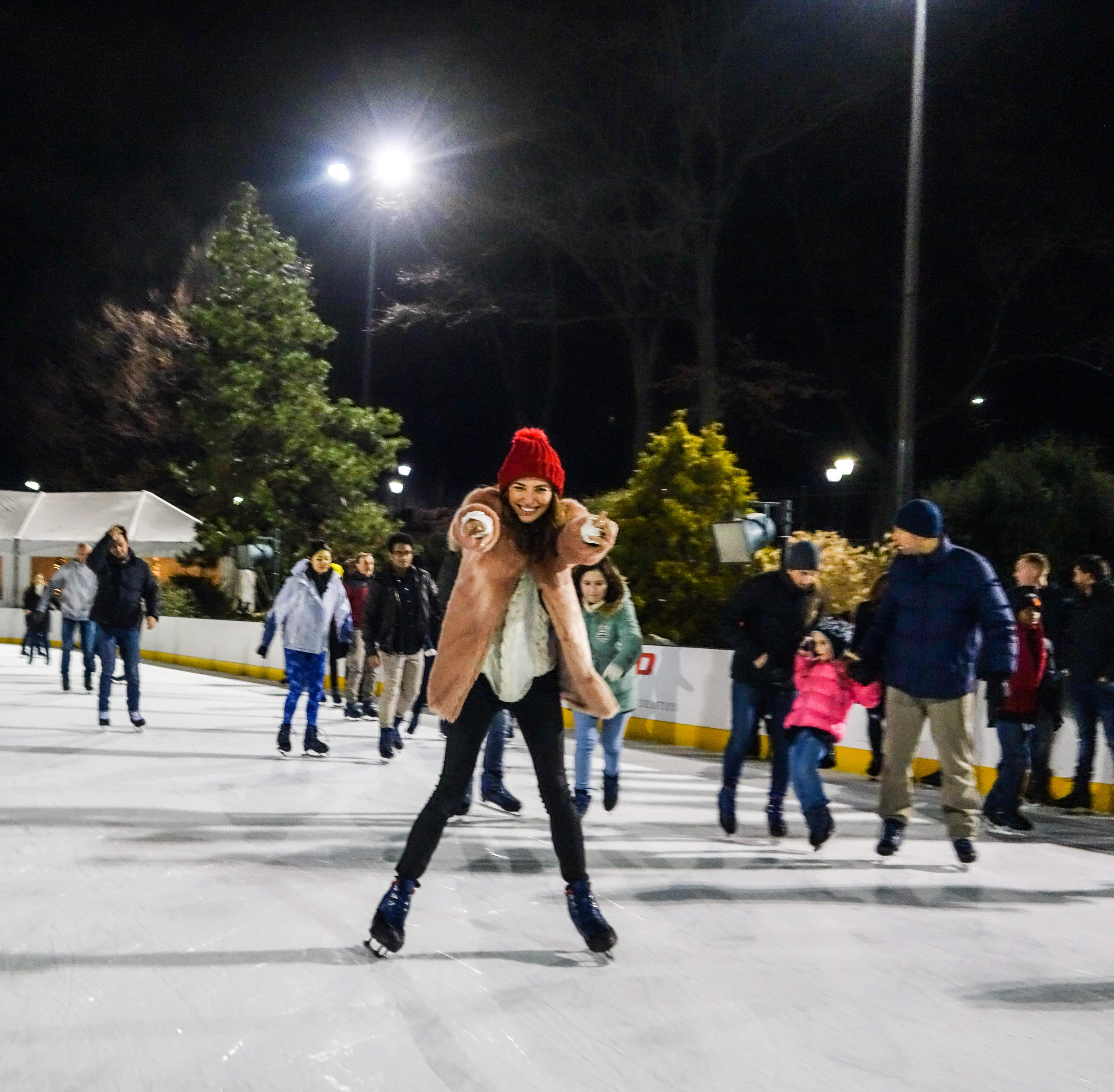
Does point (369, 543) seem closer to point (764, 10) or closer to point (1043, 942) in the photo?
point (764, 10)

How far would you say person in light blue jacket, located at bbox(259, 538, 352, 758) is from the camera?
10773 mm

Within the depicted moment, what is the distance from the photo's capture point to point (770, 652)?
24.3 feet

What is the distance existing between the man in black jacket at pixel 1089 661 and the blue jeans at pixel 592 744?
2.97 meters

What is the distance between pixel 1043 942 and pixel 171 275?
40834mm

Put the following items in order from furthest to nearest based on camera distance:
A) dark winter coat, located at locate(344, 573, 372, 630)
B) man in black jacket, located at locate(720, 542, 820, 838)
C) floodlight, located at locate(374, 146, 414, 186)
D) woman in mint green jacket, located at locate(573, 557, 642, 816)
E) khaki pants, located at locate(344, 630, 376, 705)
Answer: floodlight, located at locate(374, 146, 414, 186) → khaki pants, located at locate(344, 630, 376, 705) → dark winter coat, located at locate(344, 573, 372, 630) → woman in mint green jacket, located at locate(573, 557, 642, 816) → man in black jacket, located at locate(720, 542, 820, 838)

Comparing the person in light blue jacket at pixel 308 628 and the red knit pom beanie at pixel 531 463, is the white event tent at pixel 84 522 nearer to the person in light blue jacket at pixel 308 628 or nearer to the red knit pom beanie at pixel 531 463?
the person in light blue jacket at pixel 308 628

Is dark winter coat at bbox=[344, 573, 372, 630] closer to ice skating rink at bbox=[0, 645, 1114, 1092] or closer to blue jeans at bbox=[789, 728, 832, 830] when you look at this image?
ice skating rink at bbox=[0, 645, 1114, 1092]

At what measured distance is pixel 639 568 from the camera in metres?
17.9

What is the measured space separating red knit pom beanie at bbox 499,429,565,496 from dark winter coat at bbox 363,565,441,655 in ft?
19.7

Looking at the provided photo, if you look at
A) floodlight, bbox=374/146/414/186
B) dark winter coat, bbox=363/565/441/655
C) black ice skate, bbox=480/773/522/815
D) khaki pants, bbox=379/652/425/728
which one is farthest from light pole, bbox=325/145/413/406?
black ice skate, bbox=480/773/522/815

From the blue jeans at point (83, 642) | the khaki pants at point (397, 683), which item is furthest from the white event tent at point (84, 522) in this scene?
the khaki pants at point (397, 683)

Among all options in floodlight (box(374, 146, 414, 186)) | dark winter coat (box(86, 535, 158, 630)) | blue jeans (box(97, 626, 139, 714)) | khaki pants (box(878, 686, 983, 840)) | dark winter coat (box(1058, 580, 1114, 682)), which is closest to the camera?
khaki pants (box(878, 686, 983, 840))

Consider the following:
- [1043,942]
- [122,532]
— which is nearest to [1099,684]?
[1043,942]

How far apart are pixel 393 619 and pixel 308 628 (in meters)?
0.66
